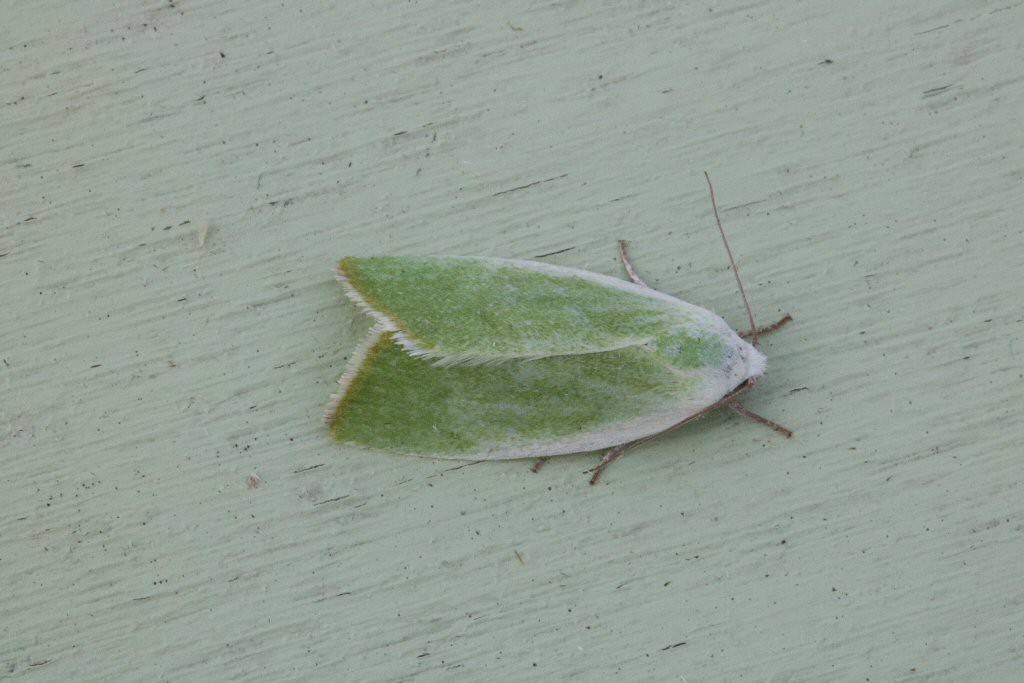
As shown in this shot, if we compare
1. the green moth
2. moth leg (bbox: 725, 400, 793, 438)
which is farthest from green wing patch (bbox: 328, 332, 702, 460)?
moth leg (bbox: 725, 400, 793, 438)

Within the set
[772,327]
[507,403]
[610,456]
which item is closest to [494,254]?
[507,403]

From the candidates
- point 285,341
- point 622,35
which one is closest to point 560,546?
point 285,341

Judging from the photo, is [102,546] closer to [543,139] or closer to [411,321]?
[411,321]

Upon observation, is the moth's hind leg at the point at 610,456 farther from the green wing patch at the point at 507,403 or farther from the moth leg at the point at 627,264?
the moth leg at the point at 627,264

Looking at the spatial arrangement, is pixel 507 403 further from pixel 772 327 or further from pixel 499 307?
pixel 772 327

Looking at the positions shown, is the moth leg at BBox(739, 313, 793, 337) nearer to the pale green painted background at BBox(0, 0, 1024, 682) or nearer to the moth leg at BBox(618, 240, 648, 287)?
the pale green painted background at BBox(0, 0, 1024, 682)

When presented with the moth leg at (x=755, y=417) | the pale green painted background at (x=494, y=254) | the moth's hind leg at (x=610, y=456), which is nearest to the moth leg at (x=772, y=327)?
the pale green painted background at (x=494, y=254)
